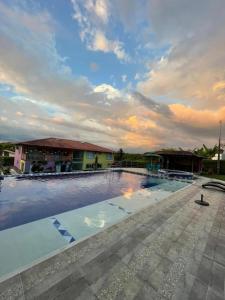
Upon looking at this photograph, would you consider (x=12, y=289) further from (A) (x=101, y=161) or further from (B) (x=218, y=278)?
(A) (x=101, y=161)

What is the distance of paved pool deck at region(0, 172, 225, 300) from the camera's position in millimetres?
2564

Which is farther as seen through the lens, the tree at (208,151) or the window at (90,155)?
the tree at (208,151)

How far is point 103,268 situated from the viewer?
10.1 ft

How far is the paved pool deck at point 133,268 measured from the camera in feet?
8.41

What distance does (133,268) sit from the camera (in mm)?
3143

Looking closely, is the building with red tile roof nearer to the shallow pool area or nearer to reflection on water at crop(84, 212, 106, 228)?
the shallow pool area

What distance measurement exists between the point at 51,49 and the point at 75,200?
11527 mm

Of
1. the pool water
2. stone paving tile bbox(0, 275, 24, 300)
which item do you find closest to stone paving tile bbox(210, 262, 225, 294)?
stone paving tile bbox(0, 275, 24, 300)

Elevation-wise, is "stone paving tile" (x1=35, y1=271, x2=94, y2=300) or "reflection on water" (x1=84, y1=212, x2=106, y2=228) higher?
"stone paving tile" (x1=35, y1=271, x2=94, y2=300)

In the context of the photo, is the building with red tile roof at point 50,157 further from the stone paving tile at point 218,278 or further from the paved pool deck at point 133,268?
the stone paving tile at point 218,278

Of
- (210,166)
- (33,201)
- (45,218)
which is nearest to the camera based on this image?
(45,218)

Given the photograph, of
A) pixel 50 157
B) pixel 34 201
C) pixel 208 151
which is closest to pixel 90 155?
pixel 50 157

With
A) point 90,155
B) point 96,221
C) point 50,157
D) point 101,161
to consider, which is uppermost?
point 90,155

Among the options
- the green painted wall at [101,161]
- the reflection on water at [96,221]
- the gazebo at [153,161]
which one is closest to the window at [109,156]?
the green painted wall at [101,161]
